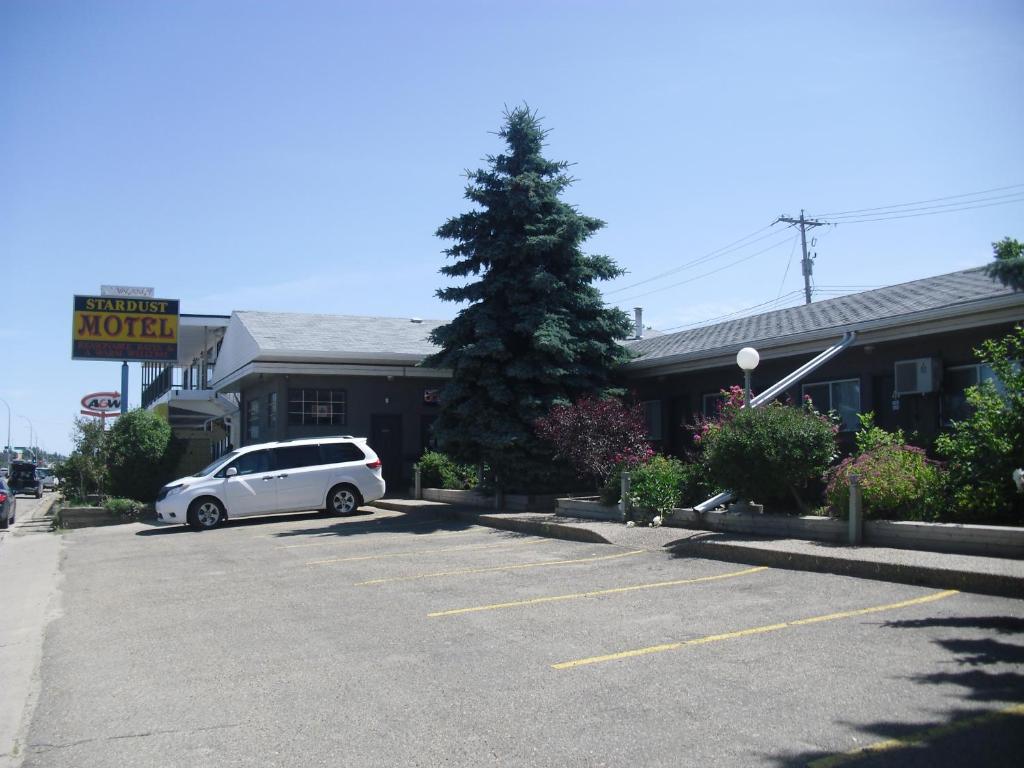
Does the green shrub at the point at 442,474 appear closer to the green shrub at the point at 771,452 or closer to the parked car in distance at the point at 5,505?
the green shrub at the point at 771,452

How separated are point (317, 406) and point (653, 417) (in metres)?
9.94

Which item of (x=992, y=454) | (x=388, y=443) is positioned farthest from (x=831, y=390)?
(x=388, y=443)

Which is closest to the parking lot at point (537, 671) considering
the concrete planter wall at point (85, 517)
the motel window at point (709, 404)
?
the motel window at point (709, 404)

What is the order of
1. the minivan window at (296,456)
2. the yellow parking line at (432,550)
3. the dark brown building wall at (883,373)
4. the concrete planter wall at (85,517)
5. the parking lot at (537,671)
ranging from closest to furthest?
1. the parking lot at (537,671)
2. the yellow parking line at (432,550)
3. the dark brown building wall at (883,373)
4. the minivan window at (296,456)
5. the concrete planter wall at (85,517)

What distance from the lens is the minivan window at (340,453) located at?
20.3 metres

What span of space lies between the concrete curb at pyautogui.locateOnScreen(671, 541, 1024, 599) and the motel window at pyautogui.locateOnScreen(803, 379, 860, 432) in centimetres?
535

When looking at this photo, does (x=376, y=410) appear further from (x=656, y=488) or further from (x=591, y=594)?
(x=591, y=594)

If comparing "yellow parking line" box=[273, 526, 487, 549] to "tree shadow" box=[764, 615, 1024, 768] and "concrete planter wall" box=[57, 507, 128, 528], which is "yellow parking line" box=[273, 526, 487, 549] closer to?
"concrete planter wall" box=[57, 507, 128, 528]

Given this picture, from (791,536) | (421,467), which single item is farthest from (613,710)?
(421,467)

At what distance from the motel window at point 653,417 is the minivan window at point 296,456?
7.70 meters

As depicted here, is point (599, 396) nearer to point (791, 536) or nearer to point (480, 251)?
point (480, 251)

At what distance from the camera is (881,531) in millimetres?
10648

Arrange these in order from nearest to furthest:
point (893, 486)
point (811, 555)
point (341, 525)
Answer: point (811, 555), point (893, 486), point (341, 525)

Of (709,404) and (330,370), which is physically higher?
(330,370)
